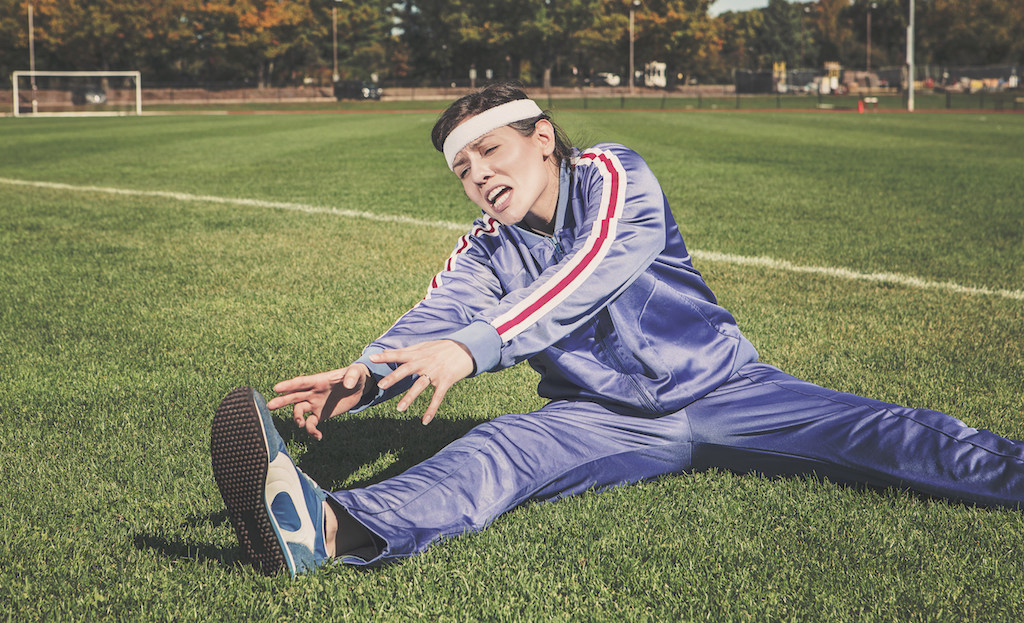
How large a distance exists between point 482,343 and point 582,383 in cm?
65

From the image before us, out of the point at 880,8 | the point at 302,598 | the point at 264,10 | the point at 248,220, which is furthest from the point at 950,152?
the point at 880,8

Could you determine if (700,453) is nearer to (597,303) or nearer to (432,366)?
(597,303)

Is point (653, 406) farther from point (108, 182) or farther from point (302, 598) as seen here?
point (108, 182)

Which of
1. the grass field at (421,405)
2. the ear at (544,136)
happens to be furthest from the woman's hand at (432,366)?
the ear at (544,136)

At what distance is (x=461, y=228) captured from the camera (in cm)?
820

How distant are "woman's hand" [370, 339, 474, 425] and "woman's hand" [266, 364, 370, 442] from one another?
0.18 m

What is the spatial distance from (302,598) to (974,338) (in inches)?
154

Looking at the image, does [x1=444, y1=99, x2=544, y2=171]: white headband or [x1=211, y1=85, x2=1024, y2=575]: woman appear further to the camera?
[x1=444, y1=99, x2=544, y2=171]: white headband

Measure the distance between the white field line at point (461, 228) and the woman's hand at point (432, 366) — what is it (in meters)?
4.56

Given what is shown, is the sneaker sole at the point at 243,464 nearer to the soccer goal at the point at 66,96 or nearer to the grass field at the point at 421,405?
the grass field at the point at 421,405

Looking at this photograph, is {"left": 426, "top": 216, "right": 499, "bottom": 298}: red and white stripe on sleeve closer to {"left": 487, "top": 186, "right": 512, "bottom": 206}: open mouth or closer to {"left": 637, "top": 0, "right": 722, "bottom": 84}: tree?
{"left": 487, "top": 186, "right": 512, "bottom": 206}: open mouth

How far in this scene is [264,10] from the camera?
67.9m

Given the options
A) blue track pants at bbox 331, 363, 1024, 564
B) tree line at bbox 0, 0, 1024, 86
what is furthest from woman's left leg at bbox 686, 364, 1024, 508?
tree line at bbox 0, 0, 1024, 86

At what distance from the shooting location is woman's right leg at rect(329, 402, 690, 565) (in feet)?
7.64
